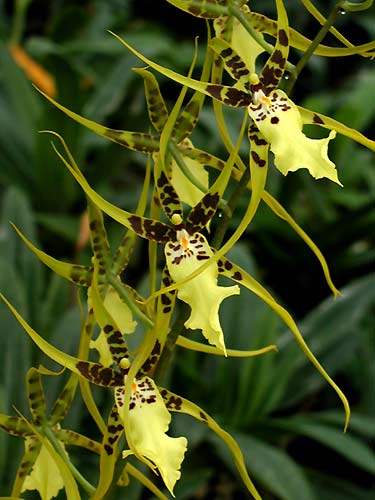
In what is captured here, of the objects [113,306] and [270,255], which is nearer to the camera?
[113,306]

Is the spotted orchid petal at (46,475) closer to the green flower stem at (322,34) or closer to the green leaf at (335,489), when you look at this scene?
the green flower stem at (322,34)

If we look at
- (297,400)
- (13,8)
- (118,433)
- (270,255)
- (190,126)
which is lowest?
(118,433)

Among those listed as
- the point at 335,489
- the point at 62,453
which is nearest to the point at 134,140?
A: the point at 62,453

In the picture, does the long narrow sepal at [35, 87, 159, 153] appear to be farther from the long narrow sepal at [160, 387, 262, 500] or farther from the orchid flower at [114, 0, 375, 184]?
the long narrow sepal at [160, 387, 262, 500]

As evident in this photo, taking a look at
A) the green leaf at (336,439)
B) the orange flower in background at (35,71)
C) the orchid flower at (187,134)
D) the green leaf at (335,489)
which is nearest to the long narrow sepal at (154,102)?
the orchid flower at (187,134)

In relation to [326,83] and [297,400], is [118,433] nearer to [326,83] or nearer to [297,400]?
[297,400]

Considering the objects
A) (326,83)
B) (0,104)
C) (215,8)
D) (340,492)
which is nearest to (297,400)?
(340,492)

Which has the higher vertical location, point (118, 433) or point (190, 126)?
point (190, 126)
